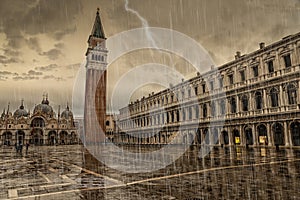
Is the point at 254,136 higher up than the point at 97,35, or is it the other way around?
the point at 97,35

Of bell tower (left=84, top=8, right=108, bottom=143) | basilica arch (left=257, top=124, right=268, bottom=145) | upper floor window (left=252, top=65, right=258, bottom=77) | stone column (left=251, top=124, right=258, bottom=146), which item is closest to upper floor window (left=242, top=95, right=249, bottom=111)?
stone column (left=251, top=124, right=258, bottom=146)

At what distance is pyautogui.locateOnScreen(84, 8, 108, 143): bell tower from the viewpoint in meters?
68.4

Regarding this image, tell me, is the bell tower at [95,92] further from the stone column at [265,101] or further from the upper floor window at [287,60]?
the upper floor window at [287,60]

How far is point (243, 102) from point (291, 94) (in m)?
6.78

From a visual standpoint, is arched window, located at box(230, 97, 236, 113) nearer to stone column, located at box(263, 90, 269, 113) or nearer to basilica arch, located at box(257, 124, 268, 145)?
basilica arch, located at box(257, 124, 268, 145)

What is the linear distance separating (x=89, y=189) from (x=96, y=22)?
77.8 meters

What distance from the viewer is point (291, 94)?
27.3m

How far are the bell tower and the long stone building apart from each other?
24.2 metres

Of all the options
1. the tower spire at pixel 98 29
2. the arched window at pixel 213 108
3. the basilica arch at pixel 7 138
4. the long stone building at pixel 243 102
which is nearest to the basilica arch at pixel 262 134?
the long stone building at pixel 243 102

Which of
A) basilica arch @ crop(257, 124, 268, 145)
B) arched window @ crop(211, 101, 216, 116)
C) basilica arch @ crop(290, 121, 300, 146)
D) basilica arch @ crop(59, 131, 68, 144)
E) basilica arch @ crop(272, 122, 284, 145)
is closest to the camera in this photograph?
basilica arch @ crop(290, 121, 300, 146)

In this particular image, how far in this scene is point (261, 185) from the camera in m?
8.20

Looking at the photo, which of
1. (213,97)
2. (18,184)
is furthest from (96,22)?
(18,184)

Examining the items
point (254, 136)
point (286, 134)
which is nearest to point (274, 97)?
point (286, 134)

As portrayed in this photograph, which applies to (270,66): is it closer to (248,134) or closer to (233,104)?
(233,104)
